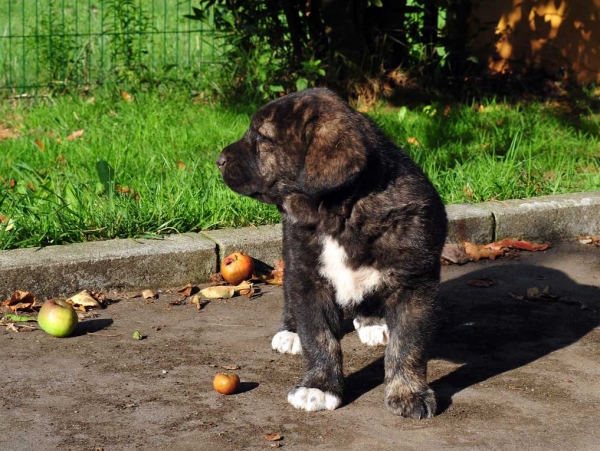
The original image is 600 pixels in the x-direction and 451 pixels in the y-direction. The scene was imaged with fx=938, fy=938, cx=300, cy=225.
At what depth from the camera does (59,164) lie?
21.9 ft

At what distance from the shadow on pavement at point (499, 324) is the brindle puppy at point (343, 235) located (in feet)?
→ 0.58

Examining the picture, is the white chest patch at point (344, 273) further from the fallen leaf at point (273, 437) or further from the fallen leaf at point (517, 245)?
the fallen leaf at point (517, 245)

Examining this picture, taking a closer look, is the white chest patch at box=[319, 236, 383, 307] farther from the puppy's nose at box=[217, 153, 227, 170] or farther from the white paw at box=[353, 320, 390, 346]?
the white paw at box=[353, 320, 390, 346]

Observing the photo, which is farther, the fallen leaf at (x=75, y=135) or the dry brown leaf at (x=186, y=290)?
the fallen leaf at (x=75, y=135)

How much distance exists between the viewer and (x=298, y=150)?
383 cm

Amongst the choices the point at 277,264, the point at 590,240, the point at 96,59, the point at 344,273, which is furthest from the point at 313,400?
the point at 96,59

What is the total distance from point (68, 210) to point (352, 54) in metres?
3.98

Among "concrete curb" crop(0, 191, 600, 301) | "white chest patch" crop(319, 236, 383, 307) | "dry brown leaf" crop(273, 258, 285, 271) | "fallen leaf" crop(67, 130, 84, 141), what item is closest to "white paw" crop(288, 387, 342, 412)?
"white chest patch" crop(319, 236, 383, 307)

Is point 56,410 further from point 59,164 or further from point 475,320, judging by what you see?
point 59,164

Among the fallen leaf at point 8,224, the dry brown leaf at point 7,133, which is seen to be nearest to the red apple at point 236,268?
the fallen leaf at point 8,224

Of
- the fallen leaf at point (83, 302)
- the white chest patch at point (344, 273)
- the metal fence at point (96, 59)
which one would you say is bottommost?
the fallen leaf at point (83, 302)

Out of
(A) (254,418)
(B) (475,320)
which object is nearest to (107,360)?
(A) (254,418)

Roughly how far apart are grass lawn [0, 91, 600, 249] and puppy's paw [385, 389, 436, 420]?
2.21 meters

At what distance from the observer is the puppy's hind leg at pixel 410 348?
3.81 metres
